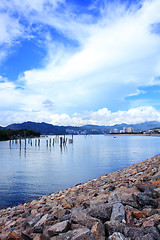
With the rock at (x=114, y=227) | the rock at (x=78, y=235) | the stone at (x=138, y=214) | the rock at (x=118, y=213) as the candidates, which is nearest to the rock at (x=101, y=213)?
the rock at (x=118, y=213)

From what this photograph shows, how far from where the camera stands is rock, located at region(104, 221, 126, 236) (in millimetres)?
4633

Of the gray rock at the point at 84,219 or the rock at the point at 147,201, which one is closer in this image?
the gray rock at the point at 84,219

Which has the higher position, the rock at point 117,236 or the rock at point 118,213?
the rock at point 118,213

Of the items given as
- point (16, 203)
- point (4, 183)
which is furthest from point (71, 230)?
point (4, 183)

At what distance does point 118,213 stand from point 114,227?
1.90ft

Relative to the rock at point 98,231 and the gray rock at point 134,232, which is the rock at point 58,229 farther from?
the gray rock at point 134,232

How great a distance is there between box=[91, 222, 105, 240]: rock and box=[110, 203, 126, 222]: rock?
535mm

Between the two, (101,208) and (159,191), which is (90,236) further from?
(159,191)

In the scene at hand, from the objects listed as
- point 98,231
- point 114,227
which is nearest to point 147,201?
point 114,227

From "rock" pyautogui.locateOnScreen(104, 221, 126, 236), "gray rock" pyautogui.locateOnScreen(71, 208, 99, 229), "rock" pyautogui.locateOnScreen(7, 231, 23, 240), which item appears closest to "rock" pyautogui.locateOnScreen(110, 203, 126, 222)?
"rock" pyautogui.locateOnScreen(104, 221, 126, 236)

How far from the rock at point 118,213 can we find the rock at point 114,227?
297 millimetres

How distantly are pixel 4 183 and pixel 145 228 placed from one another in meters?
19.6

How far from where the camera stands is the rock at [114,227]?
15.2ft

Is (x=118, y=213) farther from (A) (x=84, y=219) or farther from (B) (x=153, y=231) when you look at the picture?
(B) (x=153, y=231)
